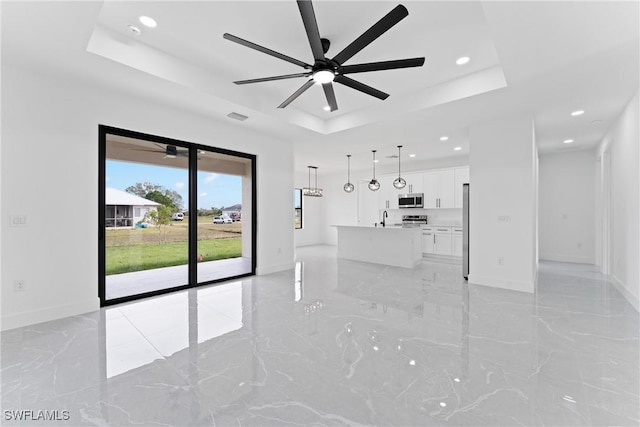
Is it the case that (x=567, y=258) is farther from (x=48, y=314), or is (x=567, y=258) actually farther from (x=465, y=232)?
(x=48, y=314)

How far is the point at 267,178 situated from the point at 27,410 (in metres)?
4.36

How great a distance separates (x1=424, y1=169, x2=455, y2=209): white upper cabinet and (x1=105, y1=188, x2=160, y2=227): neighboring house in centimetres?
682

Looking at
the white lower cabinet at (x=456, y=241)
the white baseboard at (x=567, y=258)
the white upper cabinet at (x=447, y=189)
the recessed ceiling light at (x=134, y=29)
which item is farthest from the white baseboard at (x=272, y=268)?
the white baseboard at (x=567, y=258)

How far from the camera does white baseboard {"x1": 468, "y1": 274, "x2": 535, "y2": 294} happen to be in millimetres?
4199

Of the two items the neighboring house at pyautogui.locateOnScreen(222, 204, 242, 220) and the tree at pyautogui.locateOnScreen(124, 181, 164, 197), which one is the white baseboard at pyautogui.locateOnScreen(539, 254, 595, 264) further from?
the tree at pyautogui.locateOnScreen(124, 181, 164, 197)

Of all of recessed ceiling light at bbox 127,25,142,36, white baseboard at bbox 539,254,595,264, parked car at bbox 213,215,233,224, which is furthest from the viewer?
white baseboard at bbox 539,254,595,264

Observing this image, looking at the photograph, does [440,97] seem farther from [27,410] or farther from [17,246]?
[17,246]

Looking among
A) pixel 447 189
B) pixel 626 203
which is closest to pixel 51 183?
pixel 626 203

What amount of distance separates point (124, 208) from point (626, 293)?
7145 millimetres

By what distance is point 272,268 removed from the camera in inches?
220

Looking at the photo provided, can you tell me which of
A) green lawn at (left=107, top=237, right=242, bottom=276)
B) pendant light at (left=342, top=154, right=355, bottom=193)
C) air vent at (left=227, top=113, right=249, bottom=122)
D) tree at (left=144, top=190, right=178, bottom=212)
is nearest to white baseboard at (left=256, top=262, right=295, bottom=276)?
green lawn at (left=107, top=237, right=242, bottom=276)

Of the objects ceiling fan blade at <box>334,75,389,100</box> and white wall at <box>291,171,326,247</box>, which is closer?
ceiling fan blade at <box>334,75,389,100</box>
